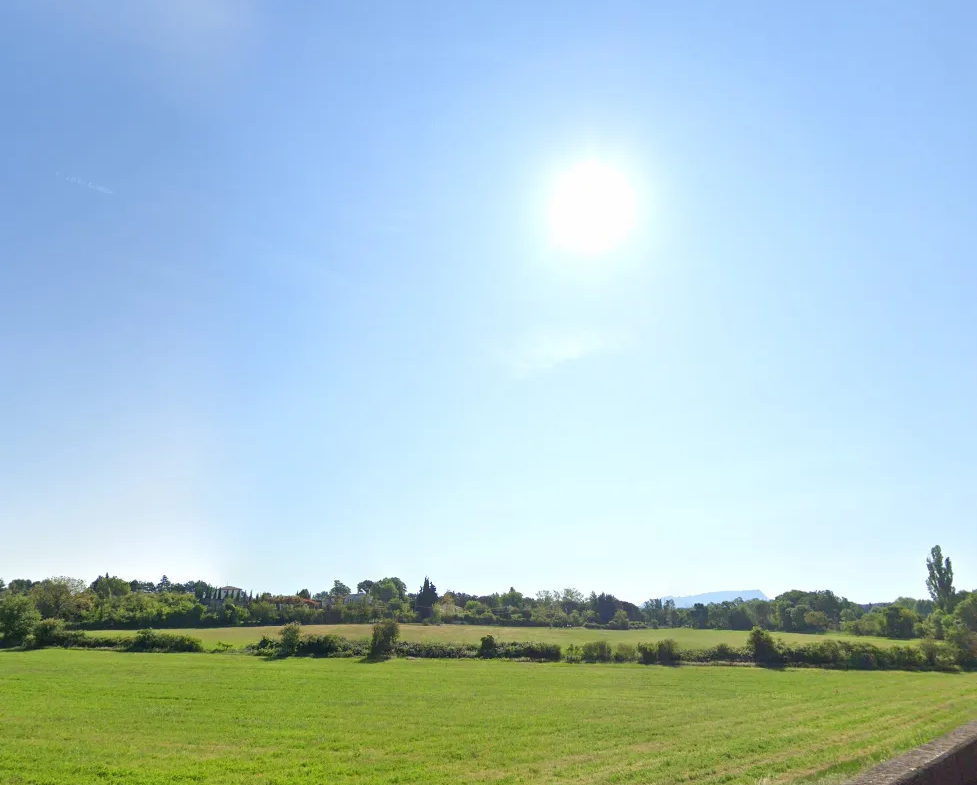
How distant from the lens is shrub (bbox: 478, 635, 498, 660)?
8044cm

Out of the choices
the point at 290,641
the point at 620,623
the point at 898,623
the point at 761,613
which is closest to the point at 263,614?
the point at 290,641

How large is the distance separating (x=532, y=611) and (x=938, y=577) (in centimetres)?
10246

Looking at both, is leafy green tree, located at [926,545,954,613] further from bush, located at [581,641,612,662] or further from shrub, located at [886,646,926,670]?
bush, located at [581,641,612,662]

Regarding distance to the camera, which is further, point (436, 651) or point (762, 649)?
point (436, 651)

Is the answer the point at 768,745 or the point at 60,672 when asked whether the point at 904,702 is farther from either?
the point at 60,672

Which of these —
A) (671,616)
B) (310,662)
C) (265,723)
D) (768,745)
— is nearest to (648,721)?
(768,745)

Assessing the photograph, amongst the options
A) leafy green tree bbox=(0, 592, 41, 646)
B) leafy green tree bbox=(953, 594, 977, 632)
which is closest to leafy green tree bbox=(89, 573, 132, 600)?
leafy green tree bbox=(0, 592, 41, 646)

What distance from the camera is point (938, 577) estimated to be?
137 m

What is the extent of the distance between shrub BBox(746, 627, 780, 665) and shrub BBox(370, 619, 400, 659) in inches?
1923

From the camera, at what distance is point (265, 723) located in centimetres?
2941

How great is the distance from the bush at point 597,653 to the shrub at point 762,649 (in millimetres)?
18977

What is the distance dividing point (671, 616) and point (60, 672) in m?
168

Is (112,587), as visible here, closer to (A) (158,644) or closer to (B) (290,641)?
(A) (158,644)

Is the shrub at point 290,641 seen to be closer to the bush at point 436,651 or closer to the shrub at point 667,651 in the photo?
the bush at point 436,651
